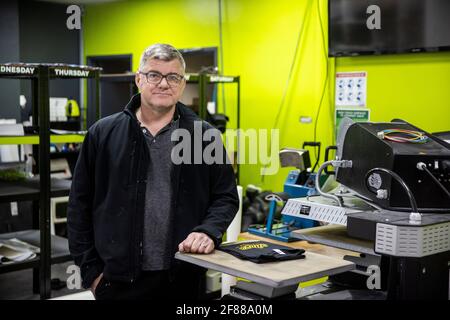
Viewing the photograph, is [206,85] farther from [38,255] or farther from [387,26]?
[38,255]

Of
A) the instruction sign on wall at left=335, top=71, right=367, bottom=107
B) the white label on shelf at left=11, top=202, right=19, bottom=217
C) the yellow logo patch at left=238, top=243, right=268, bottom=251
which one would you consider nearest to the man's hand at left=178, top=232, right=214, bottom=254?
the yellow logo patch at left=238, top=243, right=268, bottom=251

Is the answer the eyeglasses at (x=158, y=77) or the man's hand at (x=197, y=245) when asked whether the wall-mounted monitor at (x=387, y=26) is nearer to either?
the eyeglasses at (x=158, y=77)

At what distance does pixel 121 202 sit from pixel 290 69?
4.35m

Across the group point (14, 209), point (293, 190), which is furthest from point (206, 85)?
point (293, 190)

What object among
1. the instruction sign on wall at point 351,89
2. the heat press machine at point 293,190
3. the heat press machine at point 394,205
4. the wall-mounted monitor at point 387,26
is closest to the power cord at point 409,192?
the heat press machine at point 394,205

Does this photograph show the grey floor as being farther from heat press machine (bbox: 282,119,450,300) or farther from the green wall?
heat press machine (bbox: 282,119,450,300)

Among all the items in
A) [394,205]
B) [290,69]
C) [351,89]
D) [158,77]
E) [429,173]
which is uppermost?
[290,69]

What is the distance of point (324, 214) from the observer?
234 centimetres

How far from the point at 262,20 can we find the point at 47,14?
12.2ft

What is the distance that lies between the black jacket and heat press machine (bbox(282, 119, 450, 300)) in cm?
45

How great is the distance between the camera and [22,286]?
512cm

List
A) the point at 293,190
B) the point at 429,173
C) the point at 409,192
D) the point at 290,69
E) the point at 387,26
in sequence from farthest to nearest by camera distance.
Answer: the point at 290,69, the point at 387,26, the point at 293,190, the point at 429,173, the point at 409,192

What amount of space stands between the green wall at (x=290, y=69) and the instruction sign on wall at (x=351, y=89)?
6 centimetres
